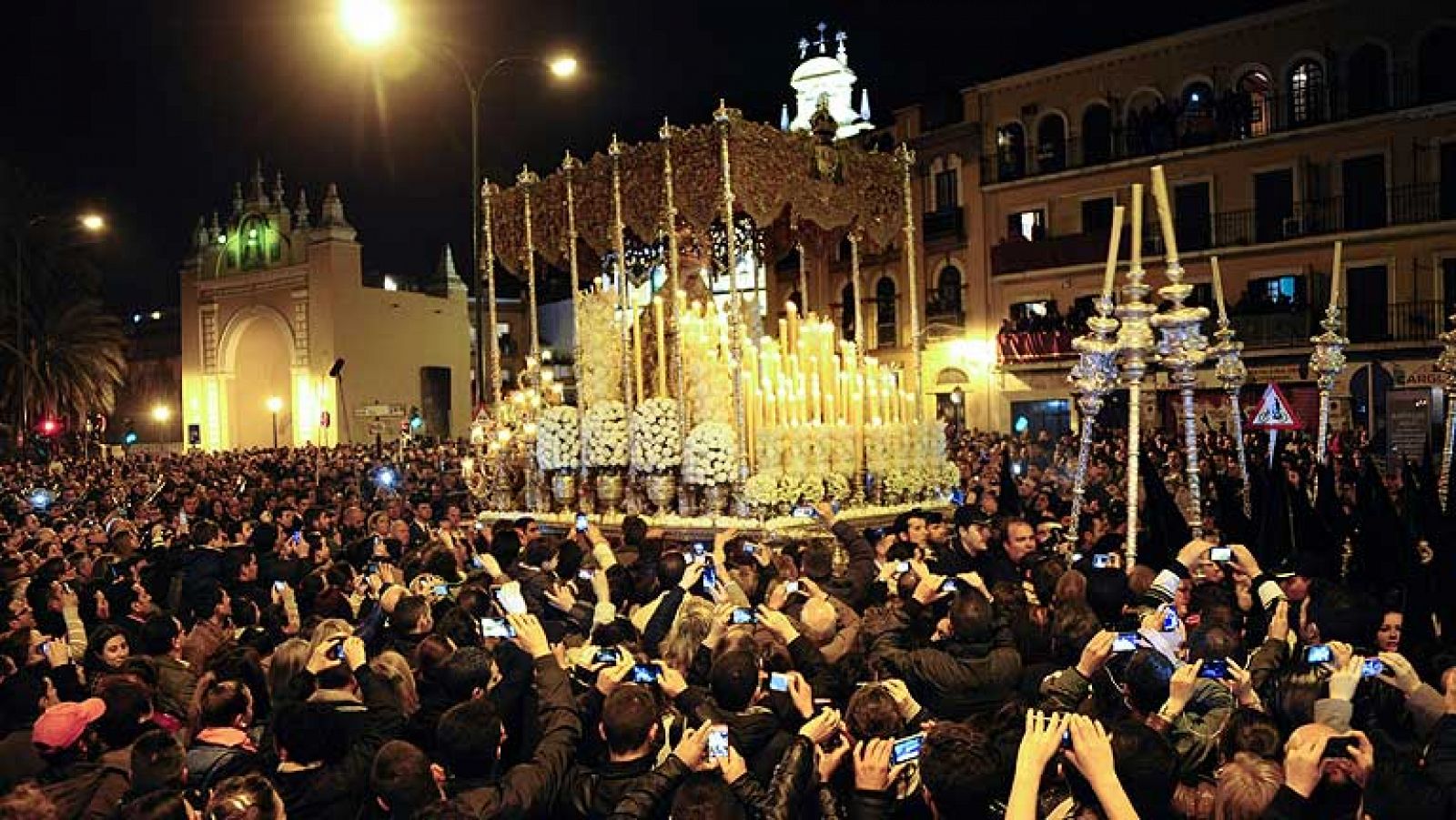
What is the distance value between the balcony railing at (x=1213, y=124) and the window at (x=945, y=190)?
1.15 meters

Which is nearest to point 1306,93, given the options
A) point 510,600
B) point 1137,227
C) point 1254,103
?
point 1254,103

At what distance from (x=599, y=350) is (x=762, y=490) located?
3.41m

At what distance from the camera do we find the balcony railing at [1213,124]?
29.7m

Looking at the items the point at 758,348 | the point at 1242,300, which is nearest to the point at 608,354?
the point at 758,348

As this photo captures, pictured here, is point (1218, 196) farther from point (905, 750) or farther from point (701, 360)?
point (905, 750)

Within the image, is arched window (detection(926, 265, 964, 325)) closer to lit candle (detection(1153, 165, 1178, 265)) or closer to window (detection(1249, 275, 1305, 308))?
window (detection(1249, 275, 1305, 308))

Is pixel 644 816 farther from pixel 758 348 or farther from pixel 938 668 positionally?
pixel 758 348

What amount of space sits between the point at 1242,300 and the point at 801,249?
19.2m

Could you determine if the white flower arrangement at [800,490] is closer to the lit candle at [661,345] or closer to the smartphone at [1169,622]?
the lit candle at [661,345]


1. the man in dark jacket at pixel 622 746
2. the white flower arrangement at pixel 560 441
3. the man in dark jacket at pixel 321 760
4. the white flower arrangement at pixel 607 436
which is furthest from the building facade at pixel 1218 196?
the man in dark jacket at pixel 321 760

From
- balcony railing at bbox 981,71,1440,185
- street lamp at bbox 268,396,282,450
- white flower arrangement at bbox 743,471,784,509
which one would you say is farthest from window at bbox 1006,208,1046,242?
street lamp at bbox 268,396,282,450

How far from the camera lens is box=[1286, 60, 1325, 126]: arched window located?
30484mm

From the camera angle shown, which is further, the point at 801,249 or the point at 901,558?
the point at 801,249

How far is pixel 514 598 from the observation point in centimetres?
644
